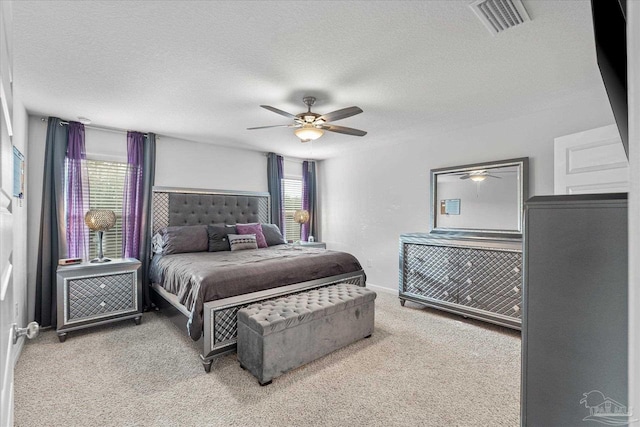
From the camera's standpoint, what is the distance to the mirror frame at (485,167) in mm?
3400

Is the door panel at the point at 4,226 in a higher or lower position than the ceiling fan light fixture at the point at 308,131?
lower

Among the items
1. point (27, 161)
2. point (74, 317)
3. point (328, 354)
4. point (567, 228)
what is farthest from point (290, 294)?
point (27, 161)

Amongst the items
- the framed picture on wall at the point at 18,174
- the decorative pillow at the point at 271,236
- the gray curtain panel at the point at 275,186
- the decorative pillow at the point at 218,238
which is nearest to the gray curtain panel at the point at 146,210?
the decorative pillow at the point at 218,238

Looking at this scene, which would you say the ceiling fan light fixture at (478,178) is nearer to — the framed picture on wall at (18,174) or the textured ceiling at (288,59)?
the textured ceiling at (288,59)

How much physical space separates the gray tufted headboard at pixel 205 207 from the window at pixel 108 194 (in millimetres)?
413

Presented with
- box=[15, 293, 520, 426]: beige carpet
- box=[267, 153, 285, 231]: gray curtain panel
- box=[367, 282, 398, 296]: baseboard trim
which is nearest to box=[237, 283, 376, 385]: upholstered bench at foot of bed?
box=[15, 293, 520, 426]: beige carpet

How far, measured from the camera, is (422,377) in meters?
2.35

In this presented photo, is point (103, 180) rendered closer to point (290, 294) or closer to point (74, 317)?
point (74, 317)

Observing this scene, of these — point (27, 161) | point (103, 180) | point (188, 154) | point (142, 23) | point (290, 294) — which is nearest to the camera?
point (142, 23)

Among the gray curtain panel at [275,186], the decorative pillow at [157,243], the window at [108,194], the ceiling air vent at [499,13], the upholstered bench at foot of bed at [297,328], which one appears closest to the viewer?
the ceiling air vent at [499,13]

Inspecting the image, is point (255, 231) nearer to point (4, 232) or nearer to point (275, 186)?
point (275, 186)

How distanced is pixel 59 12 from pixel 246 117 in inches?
74.7

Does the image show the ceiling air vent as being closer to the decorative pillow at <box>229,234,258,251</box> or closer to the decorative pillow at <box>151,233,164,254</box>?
the decorative pillow at <box>229,234,258,251</box>

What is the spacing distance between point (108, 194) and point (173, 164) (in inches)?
36.5
